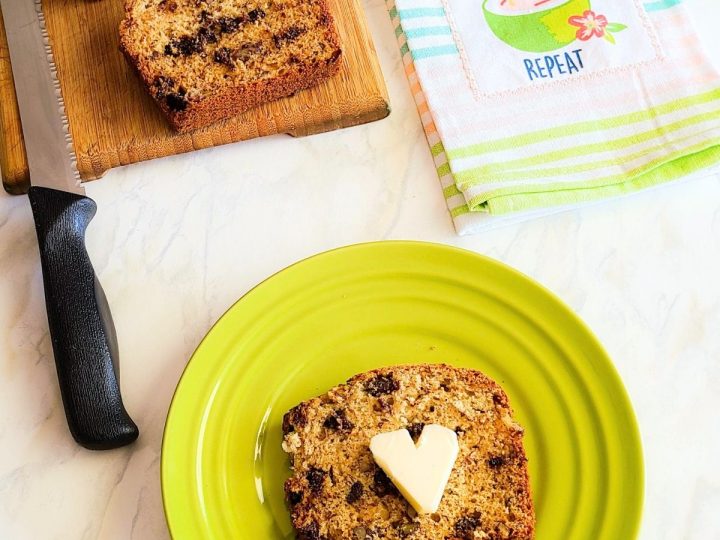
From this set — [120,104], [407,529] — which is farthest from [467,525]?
→ [120,104]

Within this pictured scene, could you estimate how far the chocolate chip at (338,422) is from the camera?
150 centimetres

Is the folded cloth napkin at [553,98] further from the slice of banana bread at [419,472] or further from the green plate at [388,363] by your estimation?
the slice of banana bread at [419,472]

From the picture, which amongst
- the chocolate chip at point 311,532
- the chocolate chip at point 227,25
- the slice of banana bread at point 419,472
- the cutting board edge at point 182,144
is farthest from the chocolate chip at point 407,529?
the chocolate chip at point 227,25

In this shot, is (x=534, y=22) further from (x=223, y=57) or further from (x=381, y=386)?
(x=381, y=386)

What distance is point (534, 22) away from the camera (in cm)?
199

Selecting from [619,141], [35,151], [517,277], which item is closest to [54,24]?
[35,151]

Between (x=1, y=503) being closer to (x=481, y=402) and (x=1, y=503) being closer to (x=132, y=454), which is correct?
(x=132, y=454)

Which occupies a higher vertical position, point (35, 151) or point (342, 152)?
point (35, 151)

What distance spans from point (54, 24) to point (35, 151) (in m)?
0.35

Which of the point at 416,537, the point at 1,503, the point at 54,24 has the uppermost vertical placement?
the point at 54,24

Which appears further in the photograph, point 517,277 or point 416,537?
point 517,277

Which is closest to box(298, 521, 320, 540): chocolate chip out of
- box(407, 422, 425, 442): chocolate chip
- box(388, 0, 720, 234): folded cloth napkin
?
box(407, 422, 425, 442): chocolate chip

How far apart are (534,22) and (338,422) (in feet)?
3.65

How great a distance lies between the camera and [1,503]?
1.55 m
